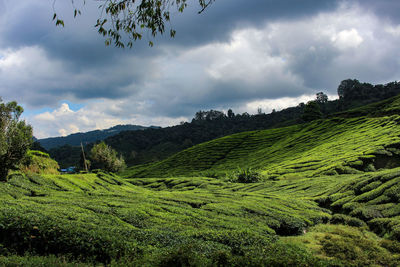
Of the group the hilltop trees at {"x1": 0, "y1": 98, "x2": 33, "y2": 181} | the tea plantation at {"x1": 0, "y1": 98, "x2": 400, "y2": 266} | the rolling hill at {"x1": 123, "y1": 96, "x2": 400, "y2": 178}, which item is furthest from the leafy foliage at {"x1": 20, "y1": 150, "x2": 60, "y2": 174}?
the rolling hill at {"x1": 123, "y1": 96, "x2": 400, "y2": 178}

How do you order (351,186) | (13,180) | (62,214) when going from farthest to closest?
(351,186), (13,180), (62,214)

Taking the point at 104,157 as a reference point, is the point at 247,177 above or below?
below

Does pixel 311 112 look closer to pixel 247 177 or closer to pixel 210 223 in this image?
pixel 247 177

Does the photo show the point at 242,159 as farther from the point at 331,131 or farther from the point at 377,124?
the point at 377,124

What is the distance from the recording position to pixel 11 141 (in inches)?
1037

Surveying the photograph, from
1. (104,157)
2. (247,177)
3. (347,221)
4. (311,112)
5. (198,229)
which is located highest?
(311,112)

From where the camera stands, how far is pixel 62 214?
13.3 meters

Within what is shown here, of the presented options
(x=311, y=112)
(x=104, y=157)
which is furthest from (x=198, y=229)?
(x=311, y=112)

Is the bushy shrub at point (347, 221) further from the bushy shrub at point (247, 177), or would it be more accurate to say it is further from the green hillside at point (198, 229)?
the bushy shrub at point (247, 177)

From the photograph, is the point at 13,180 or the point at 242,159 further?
the point at 242,159

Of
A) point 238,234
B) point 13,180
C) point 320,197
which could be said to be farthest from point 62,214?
point 320,197

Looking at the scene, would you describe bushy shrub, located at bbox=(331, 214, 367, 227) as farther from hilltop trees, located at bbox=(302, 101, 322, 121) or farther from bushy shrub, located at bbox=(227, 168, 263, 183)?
hilltop trees, located at bbox=(302, 101, 322, 121)

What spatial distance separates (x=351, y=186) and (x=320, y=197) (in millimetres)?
3417

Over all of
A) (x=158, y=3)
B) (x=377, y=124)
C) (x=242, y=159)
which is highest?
(x=158, y=3)
